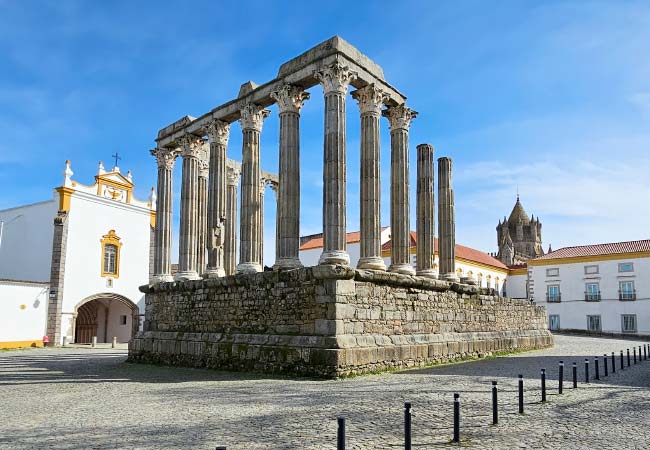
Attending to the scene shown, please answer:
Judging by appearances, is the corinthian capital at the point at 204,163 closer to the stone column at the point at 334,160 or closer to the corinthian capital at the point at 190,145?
the corinthian capital at the point at 190,145

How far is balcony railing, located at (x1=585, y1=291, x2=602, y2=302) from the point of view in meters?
42.8

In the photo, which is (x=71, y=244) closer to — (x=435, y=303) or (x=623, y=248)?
(x=435, y=303)

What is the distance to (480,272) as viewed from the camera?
4975 cm

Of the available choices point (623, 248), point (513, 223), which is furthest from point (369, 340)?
point (513, 223)

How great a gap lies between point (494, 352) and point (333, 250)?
834 centimetres

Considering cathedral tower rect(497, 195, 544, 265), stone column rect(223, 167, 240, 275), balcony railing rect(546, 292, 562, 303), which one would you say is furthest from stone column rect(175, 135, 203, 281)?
cathedral tower rect(497, 195, 544, 265)

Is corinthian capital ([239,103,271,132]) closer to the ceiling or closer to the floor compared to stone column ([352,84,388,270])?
closer to the ceiling

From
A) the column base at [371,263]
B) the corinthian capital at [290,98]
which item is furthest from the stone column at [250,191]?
the column base at [371,263]

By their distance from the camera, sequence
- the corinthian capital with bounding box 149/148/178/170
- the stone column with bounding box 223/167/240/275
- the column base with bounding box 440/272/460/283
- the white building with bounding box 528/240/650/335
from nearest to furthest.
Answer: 1. the column base with bounding box 440/272/460/283
2. the stone column with bounding box 223/167/240/275
3. the corinthian capital with bounding box 149/148/178/170
4. the white building with bounding box 528/240/650/335

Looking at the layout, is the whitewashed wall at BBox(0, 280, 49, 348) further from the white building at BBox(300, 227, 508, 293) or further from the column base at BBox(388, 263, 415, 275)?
the column base at BBox(388, 263, 415, 275)

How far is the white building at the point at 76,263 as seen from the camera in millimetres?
28047

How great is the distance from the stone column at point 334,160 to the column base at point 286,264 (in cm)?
78

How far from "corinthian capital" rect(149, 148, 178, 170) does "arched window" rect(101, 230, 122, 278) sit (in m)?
12.6

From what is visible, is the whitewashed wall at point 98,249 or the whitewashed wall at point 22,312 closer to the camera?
the whitewashed wall at point 22,312
